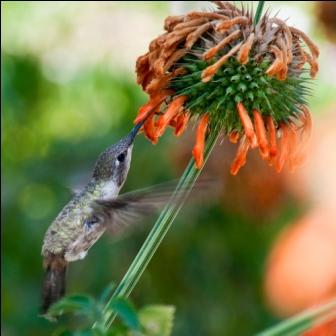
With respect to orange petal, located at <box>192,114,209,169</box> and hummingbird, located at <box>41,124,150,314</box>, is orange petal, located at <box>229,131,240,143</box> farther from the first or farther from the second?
hummingbird, located at <box>41,124,150,314</box>

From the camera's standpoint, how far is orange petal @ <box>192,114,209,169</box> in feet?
5.32

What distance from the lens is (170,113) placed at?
5.82 ft

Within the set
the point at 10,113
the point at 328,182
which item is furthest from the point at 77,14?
the point at 328,182

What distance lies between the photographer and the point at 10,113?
434 centimetres

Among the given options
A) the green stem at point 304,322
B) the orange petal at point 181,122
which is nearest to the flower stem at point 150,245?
the orange petal at point 181,122

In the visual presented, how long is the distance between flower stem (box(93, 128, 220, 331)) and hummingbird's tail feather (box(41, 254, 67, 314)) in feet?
1.26

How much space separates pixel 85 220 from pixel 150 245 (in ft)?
1.36

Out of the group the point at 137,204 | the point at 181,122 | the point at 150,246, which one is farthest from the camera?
the point at 181,122

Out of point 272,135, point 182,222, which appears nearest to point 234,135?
point 272,135

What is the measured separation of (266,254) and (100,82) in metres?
1.22

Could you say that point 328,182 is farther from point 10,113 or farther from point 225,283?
point 10,113

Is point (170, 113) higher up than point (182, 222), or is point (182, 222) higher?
point (170, 113)

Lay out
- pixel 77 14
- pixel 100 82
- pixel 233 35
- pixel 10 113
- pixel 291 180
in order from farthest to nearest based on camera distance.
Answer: pixel 77 14 < pixel 100 82 < pixel 10 113 < pixel 291 180 < pixel 233 35

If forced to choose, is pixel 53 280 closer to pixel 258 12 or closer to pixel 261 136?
pixel 261 136
